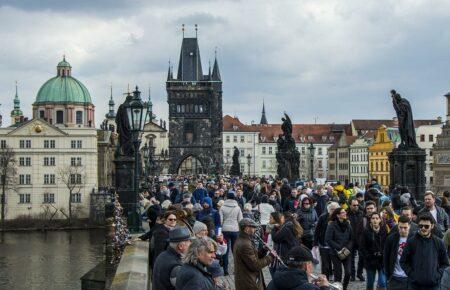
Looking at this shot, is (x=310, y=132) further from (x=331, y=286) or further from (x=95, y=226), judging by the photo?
(x=331, y=286)

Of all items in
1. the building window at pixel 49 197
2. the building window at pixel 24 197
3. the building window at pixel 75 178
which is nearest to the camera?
the building window at pixel 24 197

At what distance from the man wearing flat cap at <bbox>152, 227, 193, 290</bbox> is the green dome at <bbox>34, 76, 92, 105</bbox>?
107936 mm

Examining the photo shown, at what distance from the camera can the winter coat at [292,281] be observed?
6957mm

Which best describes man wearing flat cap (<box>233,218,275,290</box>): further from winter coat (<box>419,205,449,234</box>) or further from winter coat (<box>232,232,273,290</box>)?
winter coat (<box>419,205,449,234</box>)

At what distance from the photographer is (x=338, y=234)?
12977mm

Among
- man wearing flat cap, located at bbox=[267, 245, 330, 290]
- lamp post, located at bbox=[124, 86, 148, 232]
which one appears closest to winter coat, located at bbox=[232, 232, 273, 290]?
man wearing flat cap, located at bbox=[267, 245, 330, 290]

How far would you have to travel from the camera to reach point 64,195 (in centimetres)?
8969

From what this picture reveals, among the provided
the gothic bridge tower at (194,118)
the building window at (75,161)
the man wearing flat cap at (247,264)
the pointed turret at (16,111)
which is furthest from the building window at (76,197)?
the man wearing flat cap at (247,264)

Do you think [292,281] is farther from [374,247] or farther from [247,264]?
[374,247]

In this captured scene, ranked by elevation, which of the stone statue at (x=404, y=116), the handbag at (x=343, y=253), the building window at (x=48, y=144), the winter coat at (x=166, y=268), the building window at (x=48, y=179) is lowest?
the building window at (x=48, y=179)

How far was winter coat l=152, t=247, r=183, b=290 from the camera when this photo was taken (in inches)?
316

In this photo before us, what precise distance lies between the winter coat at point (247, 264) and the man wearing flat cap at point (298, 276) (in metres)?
2.63

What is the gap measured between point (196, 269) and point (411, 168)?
50.7ft

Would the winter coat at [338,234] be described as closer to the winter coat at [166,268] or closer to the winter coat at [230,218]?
the winter coat at [230,218]
